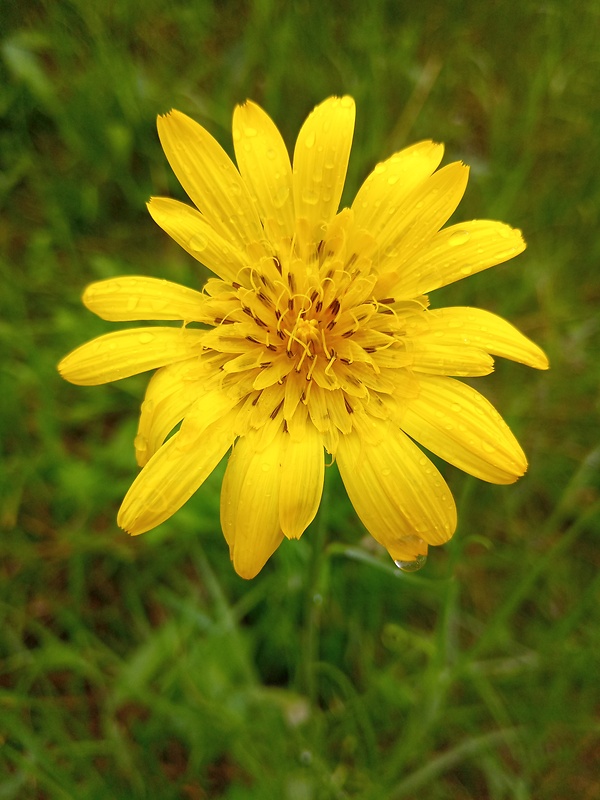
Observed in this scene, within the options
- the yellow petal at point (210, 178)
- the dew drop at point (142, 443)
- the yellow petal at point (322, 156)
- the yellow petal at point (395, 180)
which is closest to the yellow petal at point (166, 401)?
the dew drop at point (142, 443)

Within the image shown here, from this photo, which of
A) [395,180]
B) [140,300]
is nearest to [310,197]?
[395,180]

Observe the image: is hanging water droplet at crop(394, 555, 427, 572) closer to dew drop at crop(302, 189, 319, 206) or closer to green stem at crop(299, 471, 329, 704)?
green stem at crop(299, 471, 329, 704)

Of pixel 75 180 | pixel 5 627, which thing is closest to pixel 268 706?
pixel 5 627

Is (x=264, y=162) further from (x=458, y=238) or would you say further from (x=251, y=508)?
(x=251, y=508)

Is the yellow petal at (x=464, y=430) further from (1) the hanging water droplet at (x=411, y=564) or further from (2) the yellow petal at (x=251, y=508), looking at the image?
(2) the yellow petal at (x=251, y=508)

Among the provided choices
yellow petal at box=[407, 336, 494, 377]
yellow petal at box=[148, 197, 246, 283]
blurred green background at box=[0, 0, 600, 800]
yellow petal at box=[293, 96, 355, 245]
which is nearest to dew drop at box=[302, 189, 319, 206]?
yellow petal at box=[293, 96, 355, 245]
